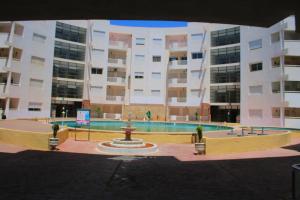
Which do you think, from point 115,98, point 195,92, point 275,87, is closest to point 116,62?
point 115,98

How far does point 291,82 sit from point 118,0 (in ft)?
118

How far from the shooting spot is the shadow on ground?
7.10m

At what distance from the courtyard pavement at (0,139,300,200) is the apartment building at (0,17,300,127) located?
2988 cm

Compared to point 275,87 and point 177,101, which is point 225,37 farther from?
point 177,101

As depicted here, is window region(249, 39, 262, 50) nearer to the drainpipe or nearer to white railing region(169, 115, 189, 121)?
the drainpipe

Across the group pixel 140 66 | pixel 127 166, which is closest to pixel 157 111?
pixel 140 66

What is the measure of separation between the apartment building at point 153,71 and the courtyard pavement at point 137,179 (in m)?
29.9

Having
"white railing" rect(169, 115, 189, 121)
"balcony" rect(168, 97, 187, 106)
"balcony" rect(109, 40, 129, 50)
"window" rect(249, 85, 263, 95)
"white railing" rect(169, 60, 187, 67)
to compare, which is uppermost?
"balcony" rect(109, 40, 129, 50)


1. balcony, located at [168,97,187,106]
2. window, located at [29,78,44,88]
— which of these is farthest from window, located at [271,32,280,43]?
window, located at [29,78,44,88]

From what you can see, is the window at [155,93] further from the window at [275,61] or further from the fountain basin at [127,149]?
the fountain basin at [127,149]

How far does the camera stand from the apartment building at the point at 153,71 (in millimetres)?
38844

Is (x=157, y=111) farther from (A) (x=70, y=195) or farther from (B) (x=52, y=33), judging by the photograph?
(A) (x=70, y=195)

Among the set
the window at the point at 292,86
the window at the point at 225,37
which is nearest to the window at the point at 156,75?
the window at the point at 225,37

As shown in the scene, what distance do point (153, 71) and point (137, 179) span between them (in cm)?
4616
